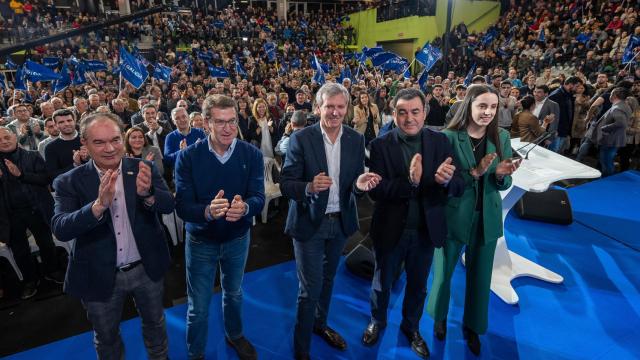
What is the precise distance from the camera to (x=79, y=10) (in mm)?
20578

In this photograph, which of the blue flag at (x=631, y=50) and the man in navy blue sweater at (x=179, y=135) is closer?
the man in navy blue sweater at (x=179, y=135)

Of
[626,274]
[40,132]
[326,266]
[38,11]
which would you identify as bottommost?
[626,274]

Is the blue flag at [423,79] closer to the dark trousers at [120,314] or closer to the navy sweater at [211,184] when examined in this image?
the navy sweater at [211,184]

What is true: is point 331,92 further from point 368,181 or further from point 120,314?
point 120,314

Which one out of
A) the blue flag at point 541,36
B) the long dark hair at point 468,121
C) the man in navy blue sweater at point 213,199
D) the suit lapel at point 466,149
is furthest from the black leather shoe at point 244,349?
the blue flag at point 541,36

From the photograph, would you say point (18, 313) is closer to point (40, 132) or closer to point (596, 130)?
point (40, 132)

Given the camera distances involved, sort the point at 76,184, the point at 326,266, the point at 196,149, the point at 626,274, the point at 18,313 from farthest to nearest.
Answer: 1. the point at 626,274
2. the point at 18,313
3. the point at 326,266
4. the point at 196,149
5. the point at 76,184

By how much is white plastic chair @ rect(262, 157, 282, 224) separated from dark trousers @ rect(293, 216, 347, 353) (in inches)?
108

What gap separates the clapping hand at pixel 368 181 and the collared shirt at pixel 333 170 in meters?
0.20

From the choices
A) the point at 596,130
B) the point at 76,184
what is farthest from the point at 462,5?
the point at 76,184

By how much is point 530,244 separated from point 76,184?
15.7 ft

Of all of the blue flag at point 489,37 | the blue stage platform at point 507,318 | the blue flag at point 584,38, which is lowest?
the blue stage platform at point 507,318

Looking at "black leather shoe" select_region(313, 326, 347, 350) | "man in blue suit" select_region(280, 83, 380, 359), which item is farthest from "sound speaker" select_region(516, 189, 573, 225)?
"man in blue suit" select_region(280, 83, 380, 359)

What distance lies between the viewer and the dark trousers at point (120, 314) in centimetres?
204
